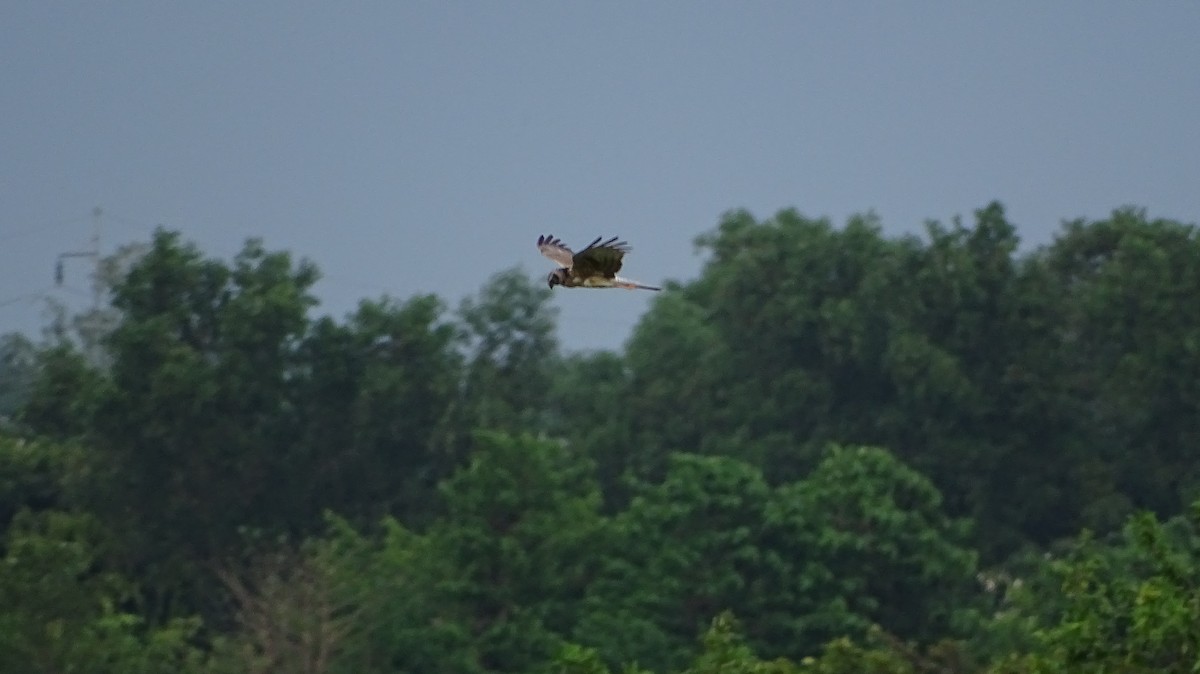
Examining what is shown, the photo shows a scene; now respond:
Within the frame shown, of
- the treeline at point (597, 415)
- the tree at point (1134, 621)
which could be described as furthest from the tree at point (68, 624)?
the tree at point (1134, 621)

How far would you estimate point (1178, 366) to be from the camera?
52.3 metres

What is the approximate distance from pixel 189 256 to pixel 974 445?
1642 cm

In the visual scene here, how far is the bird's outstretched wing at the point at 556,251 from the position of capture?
1577cm

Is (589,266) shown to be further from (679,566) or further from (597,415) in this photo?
(597,415)

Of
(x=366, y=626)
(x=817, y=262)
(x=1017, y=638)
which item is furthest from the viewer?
(x=817, y=262)

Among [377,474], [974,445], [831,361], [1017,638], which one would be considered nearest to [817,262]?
[831,361]

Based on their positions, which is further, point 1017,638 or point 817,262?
point 817,262

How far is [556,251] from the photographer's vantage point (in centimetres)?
1596

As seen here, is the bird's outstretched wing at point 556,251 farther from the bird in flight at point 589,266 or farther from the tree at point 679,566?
the tree at point 679,566

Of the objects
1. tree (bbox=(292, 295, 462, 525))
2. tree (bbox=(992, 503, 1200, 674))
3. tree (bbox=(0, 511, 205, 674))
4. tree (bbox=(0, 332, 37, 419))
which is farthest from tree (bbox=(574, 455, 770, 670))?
tree (bbox=(0, 332, 37, 419))

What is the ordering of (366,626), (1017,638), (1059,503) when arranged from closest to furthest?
(1017,638)
(366,626)
(1059,503)

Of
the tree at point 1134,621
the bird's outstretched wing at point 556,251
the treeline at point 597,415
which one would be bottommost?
the tree at point 1134,621

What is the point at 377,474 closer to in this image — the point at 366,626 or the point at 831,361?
the point at 831,361

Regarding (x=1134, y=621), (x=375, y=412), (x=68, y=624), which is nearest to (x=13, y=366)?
(x=375, y=412)
